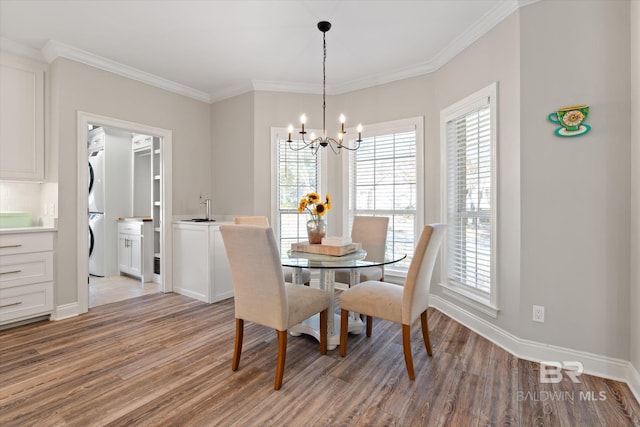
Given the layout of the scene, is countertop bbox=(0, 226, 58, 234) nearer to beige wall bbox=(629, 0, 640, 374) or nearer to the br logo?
the br logo

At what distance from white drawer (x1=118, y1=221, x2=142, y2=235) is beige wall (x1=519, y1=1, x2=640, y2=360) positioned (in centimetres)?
481

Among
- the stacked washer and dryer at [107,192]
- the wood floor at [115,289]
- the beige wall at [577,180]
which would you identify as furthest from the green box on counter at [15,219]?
the beige wall at [577,180]

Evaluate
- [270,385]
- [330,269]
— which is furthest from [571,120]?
[270,385]

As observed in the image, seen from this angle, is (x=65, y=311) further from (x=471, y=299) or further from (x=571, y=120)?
(x=571, y=120)

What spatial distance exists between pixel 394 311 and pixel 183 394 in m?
1.44

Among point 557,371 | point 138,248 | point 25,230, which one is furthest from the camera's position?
point 138,248

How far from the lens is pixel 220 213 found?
14.4ft

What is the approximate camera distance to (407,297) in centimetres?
207

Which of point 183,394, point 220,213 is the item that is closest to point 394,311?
point 183,394

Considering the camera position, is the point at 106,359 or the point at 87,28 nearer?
the point at 106,359

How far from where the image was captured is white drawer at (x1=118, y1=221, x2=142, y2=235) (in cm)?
460

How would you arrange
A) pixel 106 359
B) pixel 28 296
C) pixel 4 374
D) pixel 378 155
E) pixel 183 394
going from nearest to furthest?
1. pixel 183 394
2. pixel 4 374
3. pixel 106 359
4. pixel 28 296
5. pixel 378 155

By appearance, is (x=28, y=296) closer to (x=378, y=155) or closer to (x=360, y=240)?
(x=360, y=240)

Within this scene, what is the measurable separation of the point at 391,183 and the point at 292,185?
4.24 feet
